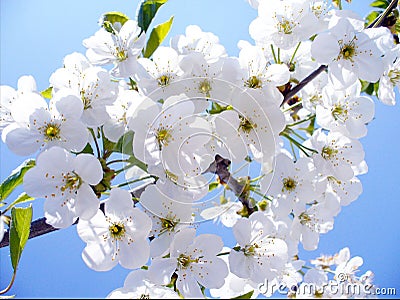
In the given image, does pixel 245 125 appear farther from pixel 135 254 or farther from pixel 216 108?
pixel 135 254

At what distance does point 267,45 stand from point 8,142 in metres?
0.40

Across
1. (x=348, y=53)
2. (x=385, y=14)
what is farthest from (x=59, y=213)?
(x=385, y=14)

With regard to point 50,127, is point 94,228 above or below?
below

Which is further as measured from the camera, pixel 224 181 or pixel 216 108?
pixel 224 181

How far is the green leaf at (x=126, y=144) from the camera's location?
1.82ft

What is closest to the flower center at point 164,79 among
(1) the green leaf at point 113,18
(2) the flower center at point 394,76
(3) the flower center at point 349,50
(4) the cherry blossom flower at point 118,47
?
(4) the cherry blossom flower at point 118,47

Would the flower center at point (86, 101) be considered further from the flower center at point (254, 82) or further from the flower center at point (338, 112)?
the flower center at point (338, 112)

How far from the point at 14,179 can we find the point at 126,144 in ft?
0.58

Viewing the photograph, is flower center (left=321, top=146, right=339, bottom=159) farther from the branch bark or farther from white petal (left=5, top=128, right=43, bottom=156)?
white petal (left=5, top=128, right=43, bottom=156)

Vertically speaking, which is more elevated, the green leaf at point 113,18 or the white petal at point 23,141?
the green leaf at point 113,18

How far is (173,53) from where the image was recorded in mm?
637

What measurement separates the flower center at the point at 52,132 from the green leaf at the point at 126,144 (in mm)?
75

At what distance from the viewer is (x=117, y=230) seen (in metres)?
0.57

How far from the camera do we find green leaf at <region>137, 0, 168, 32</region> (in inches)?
28.4
